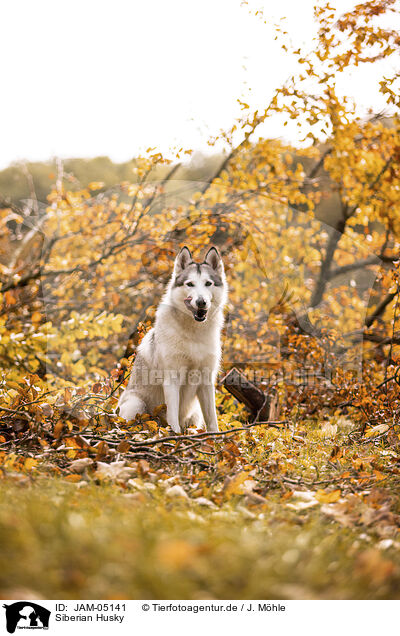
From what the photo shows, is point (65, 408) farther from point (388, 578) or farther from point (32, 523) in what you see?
point (388, 578)

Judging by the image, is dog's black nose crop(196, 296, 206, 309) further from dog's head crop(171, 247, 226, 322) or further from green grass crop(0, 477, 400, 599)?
green grass crop(0, 477, 400, 599)

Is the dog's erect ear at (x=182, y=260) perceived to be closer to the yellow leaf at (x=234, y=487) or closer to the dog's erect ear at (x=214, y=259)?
the dog's erect ear at (x=214, y=259)

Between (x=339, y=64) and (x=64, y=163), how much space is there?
461 cm

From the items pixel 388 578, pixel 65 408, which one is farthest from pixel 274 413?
pixel 388 578

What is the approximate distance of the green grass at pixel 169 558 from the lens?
1526mm

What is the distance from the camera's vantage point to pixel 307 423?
19.3ft

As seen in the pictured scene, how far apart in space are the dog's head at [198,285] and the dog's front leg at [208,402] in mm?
674

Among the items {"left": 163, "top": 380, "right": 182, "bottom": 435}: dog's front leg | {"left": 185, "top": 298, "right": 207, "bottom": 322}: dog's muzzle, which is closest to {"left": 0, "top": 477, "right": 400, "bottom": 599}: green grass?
{"left": 163, "top": 380, "right": 182, "bottom": 435}: dog's front leg
